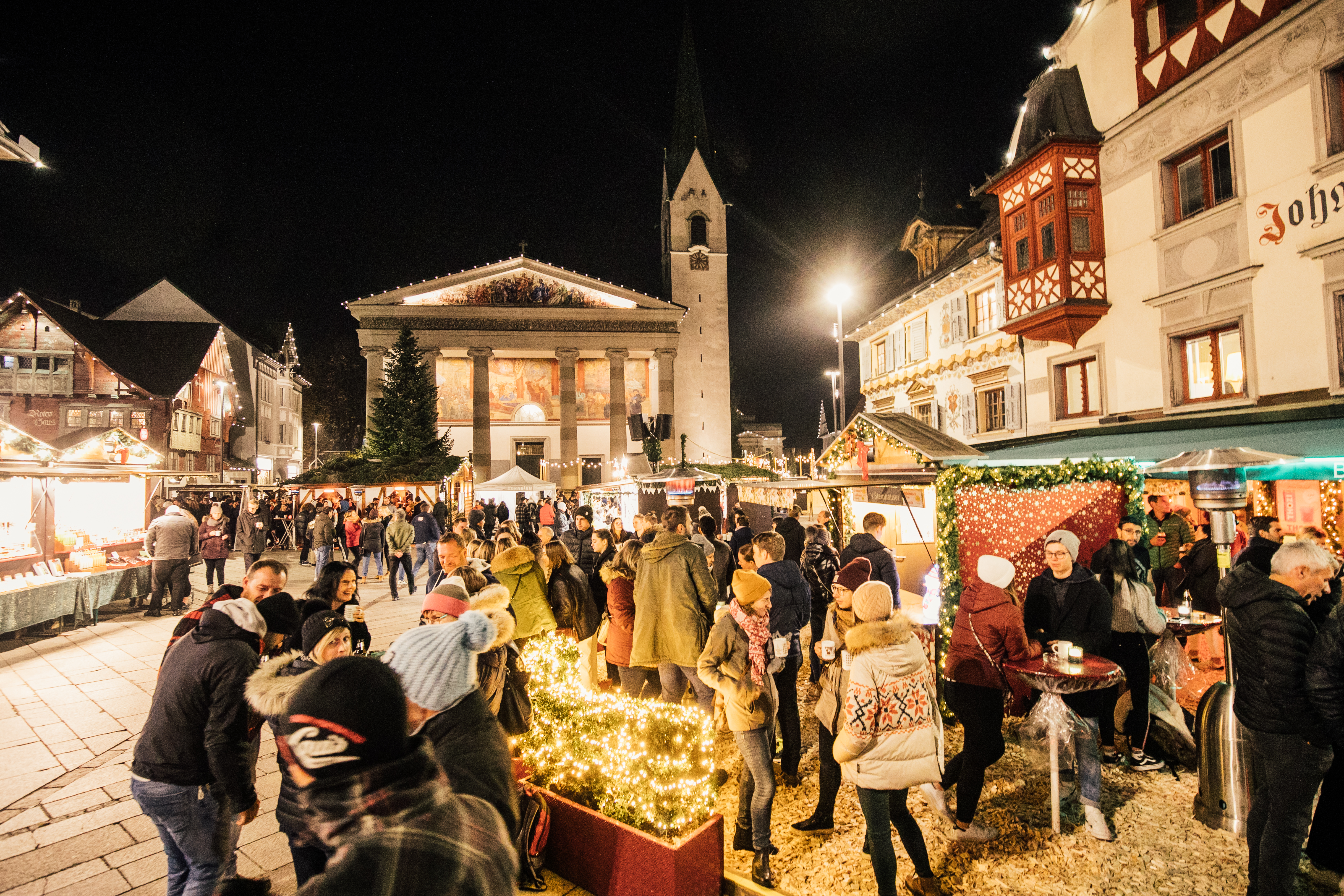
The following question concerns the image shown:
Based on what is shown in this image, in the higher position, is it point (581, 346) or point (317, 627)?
point (581, 346)

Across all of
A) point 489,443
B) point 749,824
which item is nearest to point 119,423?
point 489,443

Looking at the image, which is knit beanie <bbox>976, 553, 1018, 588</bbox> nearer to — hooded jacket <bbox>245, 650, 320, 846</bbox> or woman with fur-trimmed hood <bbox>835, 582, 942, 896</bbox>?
woman with fur-trimmed hood <bbox>835, 582, 942, 896</bbox>

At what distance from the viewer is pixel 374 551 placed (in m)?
14.4

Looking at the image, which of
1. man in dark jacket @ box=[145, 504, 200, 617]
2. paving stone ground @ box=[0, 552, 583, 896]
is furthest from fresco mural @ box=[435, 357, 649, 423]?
paving stone ground @ box=[0, 552, 583, 896]

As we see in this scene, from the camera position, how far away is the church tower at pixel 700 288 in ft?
135

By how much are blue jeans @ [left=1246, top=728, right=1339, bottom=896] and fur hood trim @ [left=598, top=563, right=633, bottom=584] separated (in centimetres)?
408

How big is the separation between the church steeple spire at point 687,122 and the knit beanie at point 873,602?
4219 cm

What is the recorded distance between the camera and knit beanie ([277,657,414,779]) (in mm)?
1329

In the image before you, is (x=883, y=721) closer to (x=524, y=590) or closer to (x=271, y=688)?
(x=271, y=688)

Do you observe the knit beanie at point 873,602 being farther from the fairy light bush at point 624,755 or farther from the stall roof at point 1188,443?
the stall roof at point 1188,443

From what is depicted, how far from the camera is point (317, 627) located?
374cm

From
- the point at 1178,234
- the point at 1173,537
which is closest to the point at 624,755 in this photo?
the point at 1173,537

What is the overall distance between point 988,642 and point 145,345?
150 ft

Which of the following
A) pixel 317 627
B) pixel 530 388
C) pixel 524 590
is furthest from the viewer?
pixel 530 388
